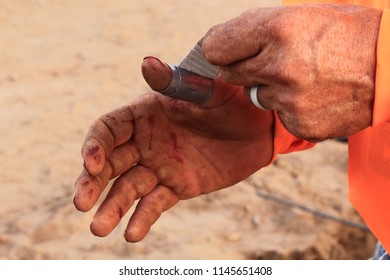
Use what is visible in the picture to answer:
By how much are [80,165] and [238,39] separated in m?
2.04

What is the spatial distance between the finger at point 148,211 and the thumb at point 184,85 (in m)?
0.27

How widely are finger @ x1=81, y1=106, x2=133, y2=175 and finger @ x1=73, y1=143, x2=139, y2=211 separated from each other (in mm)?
23

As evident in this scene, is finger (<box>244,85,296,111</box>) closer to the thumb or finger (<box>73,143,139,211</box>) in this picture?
the thumb

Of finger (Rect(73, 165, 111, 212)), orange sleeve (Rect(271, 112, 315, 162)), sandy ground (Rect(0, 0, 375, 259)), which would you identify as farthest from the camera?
sandy ground (Rect(0, 0, 375, 259))

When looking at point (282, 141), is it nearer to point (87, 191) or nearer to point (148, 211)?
point (148, 211)

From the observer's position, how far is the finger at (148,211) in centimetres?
155

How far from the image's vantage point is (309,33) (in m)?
1.24

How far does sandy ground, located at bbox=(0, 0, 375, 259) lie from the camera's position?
2734mm

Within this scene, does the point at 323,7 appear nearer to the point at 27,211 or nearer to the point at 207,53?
the point at 207,53

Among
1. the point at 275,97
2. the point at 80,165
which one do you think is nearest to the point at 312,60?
the point at 275,97

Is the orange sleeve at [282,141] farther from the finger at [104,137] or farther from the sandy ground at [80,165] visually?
the sandy ground at [80,165]

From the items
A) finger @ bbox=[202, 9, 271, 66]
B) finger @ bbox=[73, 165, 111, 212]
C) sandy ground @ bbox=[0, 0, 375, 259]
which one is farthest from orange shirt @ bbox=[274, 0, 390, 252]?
sandy ground @ bbox=[0, 0, 375, 259]

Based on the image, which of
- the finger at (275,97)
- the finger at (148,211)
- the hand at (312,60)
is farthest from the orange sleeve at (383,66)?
the finger at (148,211)
